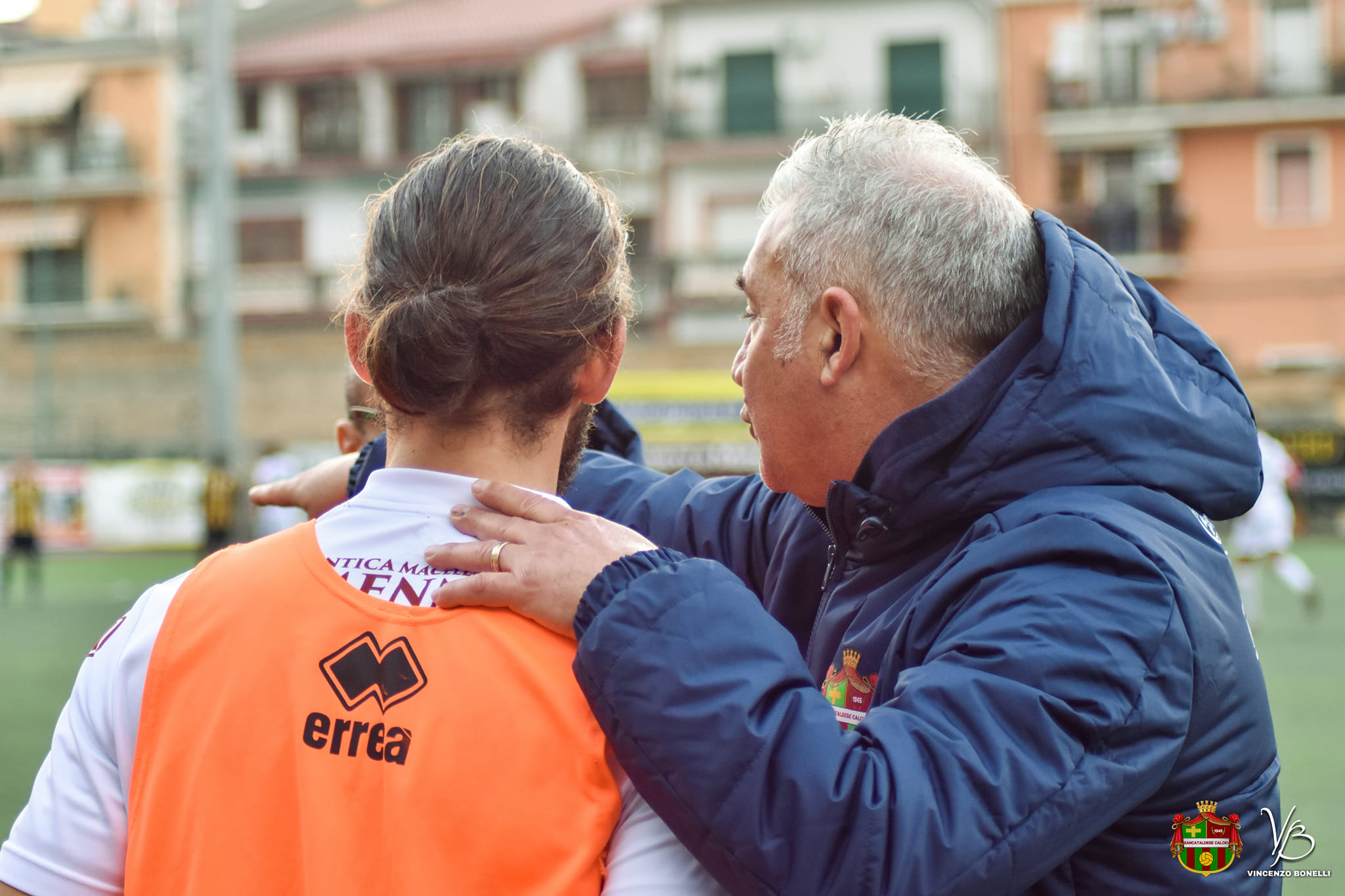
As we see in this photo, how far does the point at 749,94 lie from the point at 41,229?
56.2 ft

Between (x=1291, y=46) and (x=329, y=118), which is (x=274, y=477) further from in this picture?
(x=1291, y=46)

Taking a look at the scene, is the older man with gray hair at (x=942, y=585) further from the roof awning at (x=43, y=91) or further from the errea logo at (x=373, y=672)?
the roof awning at (x=43, y=91)

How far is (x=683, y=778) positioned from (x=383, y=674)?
13.2 inches

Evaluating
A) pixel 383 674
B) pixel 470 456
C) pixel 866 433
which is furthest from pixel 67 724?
pixel 866 433

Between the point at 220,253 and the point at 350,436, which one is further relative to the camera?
the point at 220,253

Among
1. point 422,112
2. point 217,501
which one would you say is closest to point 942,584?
point 217,501

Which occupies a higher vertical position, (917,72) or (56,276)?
(917,72)

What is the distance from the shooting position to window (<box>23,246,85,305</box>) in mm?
32312

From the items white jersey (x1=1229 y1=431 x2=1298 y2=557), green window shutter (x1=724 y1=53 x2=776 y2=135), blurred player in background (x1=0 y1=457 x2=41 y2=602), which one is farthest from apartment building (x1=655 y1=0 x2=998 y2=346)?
white jersey (x1=1229 y1=431 x2=1298 y2=557)

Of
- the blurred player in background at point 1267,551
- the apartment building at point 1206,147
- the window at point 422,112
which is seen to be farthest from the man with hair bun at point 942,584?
the window at point 422,112

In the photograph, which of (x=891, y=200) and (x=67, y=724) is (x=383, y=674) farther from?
(x=891, y=200)

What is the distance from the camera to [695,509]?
2508 millimetres

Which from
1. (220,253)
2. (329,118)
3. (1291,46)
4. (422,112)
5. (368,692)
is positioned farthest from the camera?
(422,112)

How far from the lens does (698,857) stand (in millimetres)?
1414
